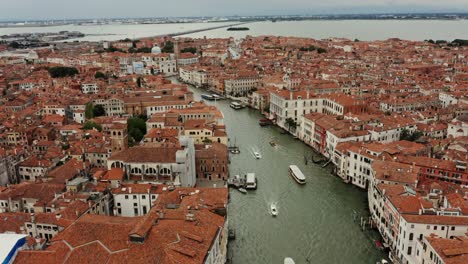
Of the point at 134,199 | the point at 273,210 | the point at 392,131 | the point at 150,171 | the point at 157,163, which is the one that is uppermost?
the point at 157,163

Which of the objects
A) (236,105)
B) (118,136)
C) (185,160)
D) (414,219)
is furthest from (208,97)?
(414,219)

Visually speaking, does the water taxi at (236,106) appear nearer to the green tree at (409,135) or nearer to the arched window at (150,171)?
the green tree at (409,135)

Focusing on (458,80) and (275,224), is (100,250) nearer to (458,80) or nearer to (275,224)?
(275,224)

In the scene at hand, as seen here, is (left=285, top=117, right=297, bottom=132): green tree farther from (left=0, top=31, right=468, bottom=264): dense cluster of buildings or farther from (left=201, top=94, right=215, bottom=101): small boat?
(left=201, top=94, right=215, bottom=101): small boat

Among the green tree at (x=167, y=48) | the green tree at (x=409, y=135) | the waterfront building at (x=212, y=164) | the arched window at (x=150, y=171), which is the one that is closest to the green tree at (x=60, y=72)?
the green tree at (x=167, y=48)

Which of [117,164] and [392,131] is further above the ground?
[117,164]

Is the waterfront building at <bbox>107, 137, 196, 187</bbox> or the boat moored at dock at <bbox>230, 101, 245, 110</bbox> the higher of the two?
the waterfront building at <bbox>107, 137, 196, 187</bbox>

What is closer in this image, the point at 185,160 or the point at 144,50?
the point at 185,160

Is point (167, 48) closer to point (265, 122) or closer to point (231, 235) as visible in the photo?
point (265, 122)

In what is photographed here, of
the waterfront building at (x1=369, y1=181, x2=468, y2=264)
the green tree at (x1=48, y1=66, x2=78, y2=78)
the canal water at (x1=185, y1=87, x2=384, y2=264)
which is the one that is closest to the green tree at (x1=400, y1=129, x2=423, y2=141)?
the canal water at (x1=185, y1=87, x2=384, y2=264)
